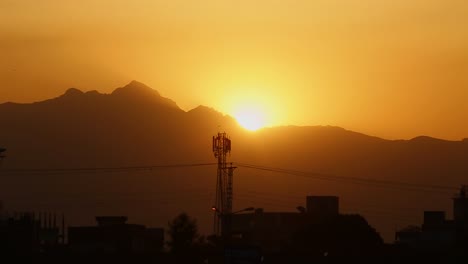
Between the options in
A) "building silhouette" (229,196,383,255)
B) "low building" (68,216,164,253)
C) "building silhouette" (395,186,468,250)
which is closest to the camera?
"building silhouette" (395,186,468,250)

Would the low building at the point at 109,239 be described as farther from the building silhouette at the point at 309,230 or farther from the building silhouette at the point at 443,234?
the building silhouette at the point at 443,234

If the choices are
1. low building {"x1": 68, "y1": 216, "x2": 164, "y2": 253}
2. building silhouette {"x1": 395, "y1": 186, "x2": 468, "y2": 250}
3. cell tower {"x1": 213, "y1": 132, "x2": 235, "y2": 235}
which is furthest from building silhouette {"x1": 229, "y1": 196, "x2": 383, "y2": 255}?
low building {"x1": 68, "y1": 216, "x2": 164, "y2": 253}

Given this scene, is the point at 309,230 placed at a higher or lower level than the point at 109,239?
higher

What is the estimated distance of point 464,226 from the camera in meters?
114

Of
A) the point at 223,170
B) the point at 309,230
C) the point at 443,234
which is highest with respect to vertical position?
the point at 223,170

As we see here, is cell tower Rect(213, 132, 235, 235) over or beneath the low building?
over

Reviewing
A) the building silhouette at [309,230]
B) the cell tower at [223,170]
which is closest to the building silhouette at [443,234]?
the building silhouette at [309,230]

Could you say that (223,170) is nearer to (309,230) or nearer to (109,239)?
(109,239)

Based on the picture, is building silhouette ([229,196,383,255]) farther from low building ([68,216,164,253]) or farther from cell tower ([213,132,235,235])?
low building ([68,216,164,253])

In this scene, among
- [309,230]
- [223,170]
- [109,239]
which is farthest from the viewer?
[309,230]

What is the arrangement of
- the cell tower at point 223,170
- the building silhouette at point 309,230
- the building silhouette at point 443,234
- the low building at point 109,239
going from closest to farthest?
the cell tower at point 223,170 → the building silhouette at point 443,234 → the low building at point 109,239 → the building silhouette at point 309,230

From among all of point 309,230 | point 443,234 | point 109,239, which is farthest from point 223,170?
point 443,234

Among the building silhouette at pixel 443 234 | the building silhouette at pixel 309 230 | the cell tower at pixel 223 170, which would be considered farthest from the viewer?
the building silhouette at pixel 309 230

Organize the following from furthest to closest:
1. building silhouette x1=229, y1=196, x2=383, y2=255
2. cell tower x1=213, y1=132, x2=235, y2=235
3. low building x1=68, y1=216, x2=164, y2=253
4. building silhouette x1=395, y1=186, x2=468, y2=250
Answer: building silhouette x1=229, y1=196, x2=383, y2=255 → low building x1=68, y1=216, x2=164, y2=253 → building silhouette x1=395, y1=186, x2=468, y2=250 → cell tower x1=213, y1=132, x2=235, y2=235
